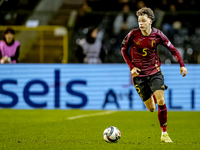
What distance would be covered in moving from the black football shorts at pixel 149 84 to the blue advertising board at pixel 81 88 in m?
4.56

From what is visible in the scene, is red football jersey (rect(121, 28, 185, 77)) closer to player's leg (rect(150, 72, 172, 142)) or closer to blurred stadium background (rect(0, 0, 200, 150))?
player's leg (rect(150, 72, 172, 142))

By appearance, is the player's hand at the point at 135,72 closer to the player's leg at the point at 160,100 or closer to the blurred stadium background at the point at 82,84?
the player's leg at the point at 160,100

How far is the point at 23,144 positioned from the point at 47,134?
1065mm

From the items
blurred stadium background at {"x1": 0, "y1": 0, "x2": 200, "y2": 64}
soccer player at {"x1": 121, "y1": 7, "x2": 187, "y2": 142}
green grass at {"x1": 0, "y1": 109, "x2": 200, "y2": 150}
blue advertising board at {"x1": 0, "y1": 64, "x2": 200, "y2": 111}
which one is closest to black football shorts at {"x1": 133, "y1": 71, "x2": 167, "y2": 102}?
soccer player at {"x1": 121, "y1": 7, "x2": 187, "y2": 142}

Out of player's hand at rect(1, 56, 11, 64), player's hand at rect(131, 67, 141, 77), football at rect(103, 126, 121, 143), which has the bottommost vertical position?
football at rect(103, 126, 121, 143)

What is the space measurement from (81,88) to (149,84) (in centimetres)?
488

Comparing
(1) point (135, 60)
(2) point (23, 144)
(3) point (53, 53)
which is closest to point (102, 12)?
(3) point (53, 53)

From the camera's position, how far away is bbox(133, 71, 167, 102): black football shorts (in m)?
6.25

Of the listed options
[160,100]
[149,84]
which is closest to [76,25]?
[149,84]

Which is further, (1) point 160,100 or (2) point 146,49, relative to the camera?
(2) point 146,49

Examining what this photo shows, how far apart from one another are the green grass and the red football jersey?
1.08m

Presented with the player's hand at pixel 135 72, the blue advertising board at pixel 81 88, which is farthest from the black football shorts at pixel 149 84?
the blue advertising board at pixel 81 88

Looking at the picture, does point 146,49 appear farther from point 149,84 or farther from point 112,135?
point 112,135

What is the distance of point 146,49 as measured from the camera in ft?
21.1
